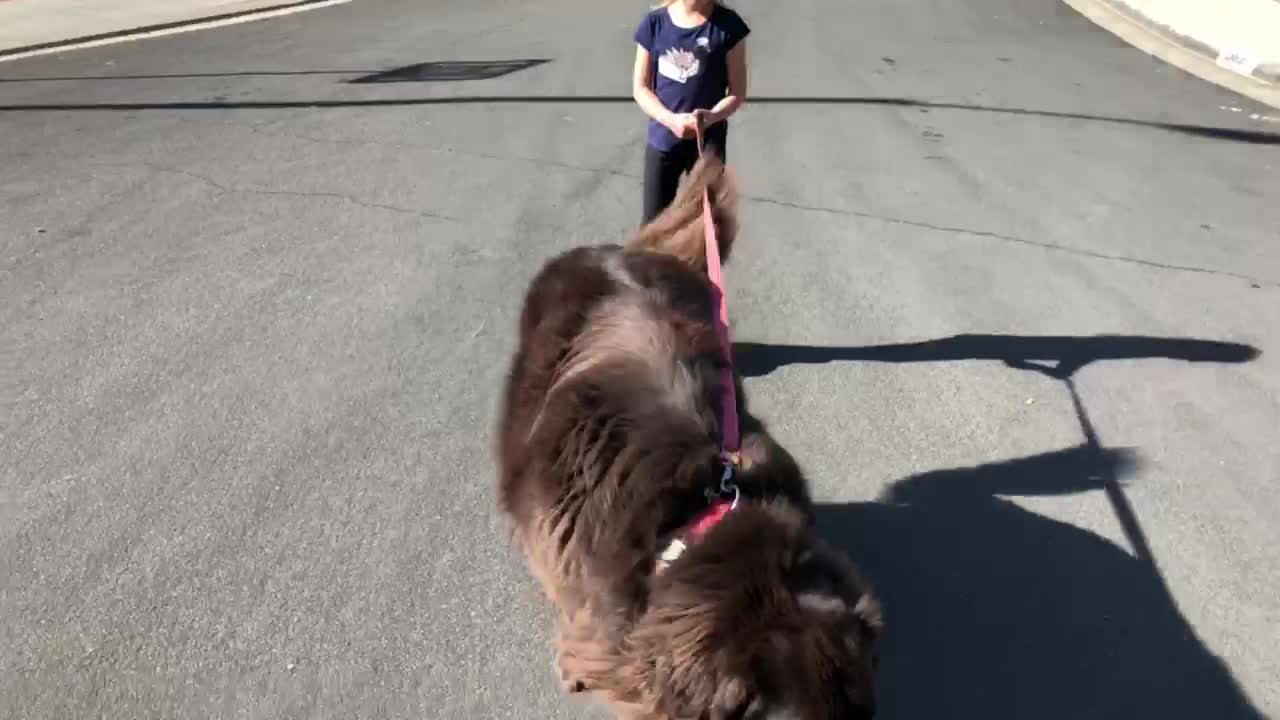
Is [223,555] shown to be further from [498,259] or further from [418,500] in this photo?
[498,259]

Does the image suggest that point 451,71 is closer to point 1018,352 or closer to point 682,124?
point 682,124

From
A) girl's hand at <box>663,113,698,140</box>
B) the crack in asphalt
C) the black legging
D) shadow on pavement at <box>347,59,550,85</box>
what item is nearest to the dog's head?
girl's hand at <box>663,113,698,140</box>

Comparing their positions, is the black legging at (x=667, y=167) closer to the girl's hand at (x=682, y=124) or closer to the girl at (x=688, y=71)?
the girl at (x=688, y=71)

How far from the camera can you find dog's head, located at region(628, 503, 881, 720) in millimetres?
1931

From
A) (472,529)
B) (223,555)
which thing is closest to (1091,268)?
(472,529)

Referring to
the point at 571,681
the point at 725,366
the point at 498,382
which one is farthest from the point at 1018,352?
the point at 571,681

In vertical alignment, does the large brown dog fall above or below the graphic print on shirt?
below

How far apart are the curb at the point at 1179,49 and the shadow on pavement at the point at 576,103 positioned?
183 centimetres

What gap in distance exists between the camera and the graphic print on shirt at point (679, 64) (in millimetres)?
4555

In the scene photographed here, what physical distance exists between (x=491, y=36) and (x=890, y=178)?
25.5 feet

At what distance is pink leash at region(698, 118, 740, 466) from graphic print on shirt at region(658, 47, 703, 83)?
2.71ft

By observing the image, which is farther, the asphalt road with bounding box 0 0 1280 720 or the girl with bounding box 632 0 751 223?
the girl with bounding box 632 0 751 223

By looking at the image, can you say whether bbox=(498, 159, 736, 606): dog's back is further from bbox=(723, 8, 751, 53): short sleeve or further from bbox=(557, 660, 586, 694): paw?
bbox=(723, 8, 751, 53): short sleeve

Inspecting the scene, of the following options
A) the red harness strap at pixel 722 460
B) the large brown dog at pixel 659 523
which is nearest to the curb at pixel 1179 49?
the red harness strap at pixel 722 460
